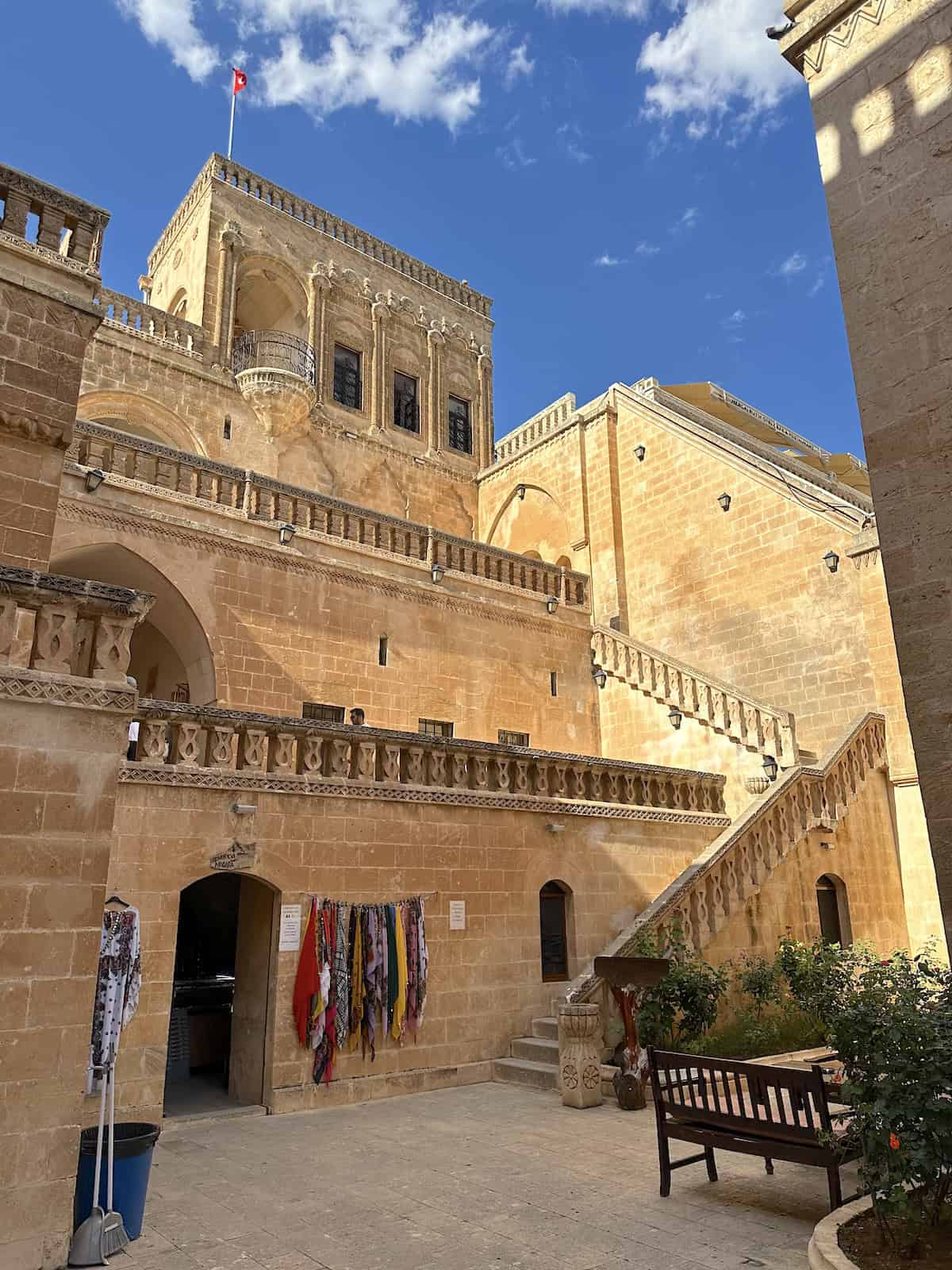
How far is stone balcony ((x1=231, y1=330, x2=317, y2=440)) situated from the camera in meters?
19.5

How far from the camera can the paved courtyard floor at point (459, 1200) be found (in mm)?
4816

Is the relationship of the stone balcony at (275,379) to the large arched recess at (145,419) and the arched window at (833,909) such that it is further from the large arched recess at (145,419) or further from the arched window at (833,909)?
the arched window at (833,909)

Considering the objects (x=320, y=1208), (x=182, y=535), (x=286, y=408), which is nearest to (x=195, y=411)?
(x=286, y=408)

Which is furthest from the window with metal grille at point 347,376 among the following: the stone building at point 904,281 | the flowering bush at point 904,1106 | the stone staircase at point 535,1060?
the flowering bush at point 904,1106

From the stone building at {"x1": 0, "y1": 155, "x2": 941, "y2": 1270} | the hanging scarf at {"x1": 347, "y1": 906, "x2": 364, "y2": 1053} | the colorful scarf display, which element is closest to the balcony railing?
the stone building at {"x1": 0, "y1": 155, "x2": 941, "y2": 1270}

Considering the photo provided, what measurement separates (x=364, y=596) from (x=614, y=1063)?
7960 mm

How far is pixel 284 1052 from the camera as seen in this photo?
8.55 metres

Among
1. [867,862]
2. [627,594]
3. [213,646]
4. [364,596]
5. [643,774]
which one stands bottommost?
[867,862]

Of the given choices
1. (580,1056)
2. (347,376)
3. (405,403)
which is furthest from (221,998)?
(405,403)

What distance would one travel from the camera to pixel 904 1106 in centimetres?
421

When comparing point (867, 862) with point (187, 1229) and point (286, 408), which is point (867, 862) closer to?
point (187, 1229)

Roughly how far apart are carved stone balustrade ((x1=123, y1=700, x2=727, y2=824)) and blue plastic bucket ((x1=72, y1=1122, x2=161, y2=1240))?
3.76 m

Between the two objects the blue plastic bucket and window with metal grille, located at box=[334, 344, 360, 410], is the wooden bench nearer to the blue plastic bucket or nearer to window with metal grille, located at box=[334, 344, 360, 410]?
the blue plastic bucket

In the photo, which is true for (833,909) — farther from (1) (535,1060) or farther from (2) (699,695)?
(1) (535,1060)
